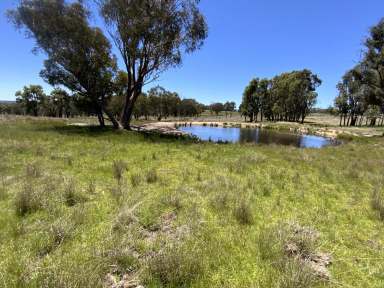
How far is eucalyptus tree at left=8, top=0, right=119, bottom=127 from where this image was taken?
61.1 ft

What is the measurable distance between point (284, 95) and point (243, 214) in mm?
71486

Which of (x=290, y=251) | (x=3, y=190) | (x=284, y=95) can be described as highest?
(x=284, y=95)

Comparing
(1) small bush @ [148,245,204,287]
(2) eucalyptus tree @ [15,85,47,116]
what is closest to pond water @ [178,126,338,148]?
(1) small bush @ [148,245,204,287]

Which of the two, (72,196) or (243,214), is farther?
(72,196)

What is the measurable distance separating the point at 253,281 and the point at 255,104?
80095 mm

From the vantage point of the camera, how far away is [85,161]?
886 cm

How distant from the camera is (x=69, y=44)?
20.0 m

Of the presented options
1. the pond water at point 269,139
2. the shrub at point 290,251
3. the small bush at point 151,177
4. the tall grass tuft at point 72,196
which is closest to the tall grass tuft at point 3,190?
the tall grass tuft at point 72,196

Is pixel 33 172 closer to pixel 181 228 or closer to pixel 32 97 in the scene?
pixel 181 228

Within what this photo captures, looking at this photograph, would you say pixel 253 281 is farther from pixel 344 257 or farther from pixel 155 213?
pixel 155 213

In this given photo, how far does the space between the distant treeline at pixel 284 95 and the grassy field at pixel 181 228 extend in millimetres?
65338

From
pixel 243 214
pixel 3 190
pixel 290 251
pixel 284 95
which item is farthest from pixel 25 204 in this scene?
pixel 284 95

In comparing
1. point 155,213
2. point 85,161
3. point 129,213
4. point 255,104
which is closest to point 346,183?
point 155,213

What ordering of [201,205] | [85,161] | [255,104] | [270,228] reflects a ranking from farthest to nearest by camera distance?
[255,104], [85,161], [201,205], [270,228]
